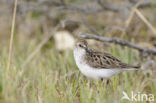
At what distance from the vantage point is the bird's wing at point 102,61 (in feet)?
17.4

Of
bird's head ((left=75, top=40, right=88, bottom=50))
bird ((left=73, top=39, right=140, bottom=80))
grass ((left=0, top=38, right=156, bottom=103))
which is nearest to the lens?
grass ((left=0, top=38, right=156, bottom=103))

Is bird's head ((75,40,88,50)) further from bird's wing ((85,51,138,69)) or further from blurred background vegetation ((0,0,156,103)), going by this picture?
blurred background vegetation ((0,0,156,103))

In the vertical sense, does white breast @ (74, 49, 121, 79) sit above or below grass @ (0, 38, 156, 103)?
above

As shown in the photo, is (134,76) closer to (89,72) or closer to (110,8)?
(89,72)

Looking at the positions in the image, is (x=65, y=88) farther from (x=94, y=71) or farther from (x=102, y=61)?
(x=102, y=61)

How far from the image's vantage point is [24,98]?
13.8ft

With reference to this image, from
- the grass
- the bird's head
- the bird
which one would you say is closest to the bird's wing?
the bird

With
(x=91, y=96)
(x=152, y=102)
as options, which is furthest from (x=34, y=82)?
(x=152, y=102)

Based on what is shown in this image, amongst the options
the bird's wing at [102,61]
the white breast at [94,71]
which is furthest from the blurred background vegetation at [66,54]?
the bird's wing at [102,61]

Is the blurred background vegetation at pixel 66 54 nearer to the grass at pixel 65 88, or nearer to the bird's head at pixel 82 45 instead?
the grass at pixel 65 88

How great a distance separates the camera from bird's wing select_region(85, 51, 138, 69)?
17.4 feet

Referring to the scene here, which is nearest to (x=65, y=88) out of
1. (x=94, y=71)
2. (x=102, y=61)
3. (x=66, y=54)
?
(x=94, y=71)

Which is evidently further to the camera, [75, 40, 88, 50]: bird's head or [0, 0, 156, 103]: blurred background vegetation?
[75, 40, 88, 50]: bird's head

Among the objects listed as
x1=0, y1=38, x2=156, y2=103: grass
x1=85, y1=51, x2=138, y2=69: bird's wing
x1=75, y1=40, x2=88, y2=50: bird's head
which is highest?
x1=75, y1=40, x2=88, y2=50: bird's head
